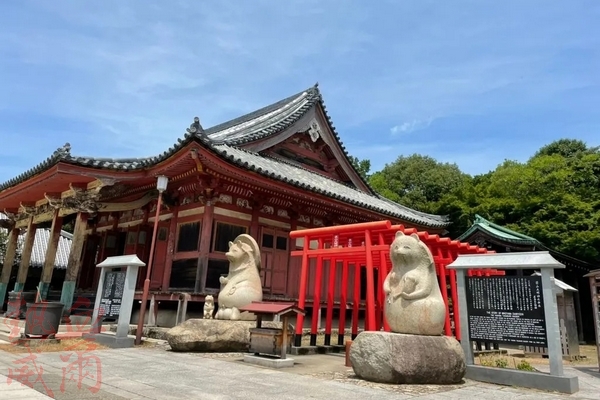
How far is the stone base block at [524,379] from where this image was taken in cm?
650

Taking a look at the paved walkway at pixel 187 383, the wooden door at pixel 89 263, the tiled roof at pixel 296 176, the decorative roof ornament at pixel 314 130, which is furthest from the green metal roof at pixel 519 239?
the wooden door at pixel 89 263

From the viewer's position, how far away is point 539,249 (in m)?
20.1

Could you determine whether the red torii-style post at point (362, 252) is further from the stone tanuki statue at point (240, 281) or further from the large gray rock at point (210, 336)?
the large gray rock at point (210, 336)

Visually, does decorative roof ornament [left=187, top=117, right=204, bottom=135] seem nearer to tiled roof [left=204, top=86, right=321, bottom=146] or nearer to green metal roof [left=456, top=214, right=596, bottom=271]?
tiled roof [left=204, top=86, right=321, bottom=146]

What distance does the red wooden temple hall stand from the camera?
39.7 feet

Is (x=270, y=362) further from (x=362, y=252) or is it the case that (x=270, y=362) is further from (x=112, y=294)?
(x=112, y=294)

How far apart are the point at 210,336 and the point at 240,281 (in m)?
1.47

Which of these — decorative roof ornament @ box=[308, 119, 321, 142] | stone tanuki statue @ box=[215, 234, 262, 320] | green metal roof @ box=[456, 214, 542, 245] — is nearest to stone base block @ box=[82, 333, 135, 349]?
stone tanuki statue @ box=[215, 234, 262, 320]

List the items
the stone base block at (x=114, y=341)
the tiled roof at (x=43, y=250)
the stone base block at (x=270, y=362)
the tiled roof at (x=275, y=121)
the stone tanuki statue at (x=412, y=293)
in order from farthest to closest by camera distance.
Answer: the tiled roof at (x=43, y=250) → the tiled roof at (x=275, y=121) → the stone base block at (x=114, y=341) → the stone base block at (x=270, y=362) → the stone tanuki statue at (x=412, y=293)

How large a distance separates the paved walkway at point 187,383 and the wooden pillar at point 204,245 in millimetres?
3797

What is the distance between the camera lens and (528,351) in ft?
44.3

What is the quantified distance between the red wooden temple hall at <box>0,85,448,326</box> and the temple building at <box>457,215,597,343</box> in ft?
12.8

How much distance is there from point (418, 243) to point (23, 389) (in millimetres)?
6078

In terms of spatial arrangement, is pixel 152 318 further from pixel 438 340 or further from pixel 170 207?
pixel 438 340
